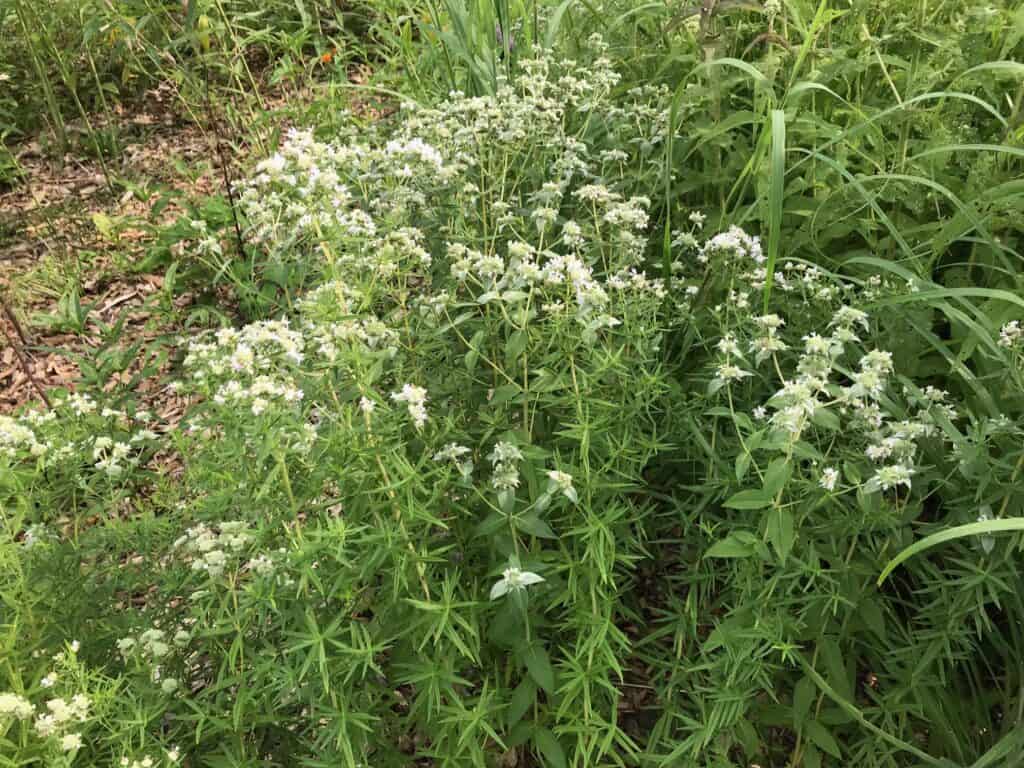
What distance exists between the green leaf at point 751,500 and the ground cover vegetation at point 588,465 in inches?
0.5

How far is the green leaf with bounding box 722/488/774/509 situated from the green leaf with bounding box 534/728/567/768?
2.21ft

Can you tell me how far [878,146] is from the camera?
93.2 inches

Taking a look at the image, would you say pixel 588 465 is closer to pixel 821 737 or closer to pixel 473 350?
pixel 473 350

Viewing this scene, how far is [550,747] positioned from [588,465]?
0.65 meters

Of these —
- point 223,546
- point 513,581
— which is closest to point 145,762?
point 223,546

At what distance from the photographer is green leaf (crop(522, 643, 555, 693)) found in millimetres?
1776

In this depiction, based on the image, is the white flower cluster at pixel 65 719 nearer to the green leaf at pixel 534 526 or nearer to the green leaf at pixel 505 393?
the green leaf at pixel 534 526

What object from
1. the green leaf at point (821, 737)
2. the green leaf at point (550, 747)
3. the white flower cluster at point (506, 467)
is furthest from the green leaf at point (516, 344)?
the green leaf at point (821, 737)

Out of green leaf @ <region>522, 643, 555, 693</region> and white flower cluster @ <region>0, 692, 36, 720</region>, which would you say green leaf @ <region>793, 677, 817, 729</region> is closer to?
green leaf @ <region>522, 643, 555, 693</region>

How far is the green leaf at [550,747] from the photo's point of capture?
183 cm

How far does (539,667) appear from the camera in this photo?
179cm

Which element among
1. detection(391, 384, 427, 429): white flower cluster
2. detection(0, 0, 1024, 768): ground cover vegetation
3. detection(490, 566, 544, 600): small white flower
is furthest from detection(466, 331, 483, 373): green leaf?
detection(490, 566, 544, 600): small white flower

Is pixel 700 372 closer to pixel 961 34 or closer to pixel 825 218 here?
pixel 825 218

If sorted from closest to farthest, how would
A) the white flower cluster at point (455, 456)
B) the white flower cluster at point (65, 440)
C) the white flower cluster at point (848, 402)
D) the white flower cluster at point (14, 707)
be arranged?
the white flower cluster at point (14, 707) → the white flower cluster at point (848, 402) → the white flower cluster at point (455, 456) → the white flower cluster at point (65, 440)
